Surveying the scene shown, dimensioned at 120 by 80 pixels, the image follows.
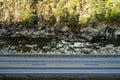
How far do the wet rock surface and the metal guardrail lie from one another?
720 cm

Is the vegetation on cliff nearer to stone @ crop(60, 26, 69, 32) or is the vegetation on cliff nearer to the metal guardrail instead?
stone @ crop(60, 26, 69, 32)

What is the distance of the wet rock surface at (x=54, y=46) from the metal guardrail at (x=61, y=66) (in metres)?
7.20

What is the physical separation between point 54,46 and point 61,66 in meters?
10.4

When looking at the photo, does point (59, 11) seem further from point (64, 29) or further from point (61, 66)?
point (61, 66)

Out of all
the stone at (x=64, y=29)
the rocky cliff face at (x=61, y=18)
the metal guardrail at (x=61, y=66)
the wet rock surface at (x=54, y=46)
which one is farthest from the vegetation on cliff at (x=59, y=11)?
the metal guardrail at (x=61, y=66)

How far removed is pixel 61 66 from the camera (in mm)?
21219

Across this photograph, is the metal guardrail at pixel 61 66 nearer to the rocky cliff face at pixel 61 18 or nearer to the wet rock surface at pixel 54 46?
the wet rock surface at pixel 54 46

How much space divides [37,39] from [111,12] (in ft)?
33.0

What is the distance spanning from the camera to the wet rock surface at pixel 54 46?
98.2 ft

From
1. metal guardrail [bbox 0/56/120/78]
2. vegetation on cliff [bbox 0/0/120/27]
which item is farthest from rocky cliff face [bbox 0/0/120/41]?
metal guardrail [bbox 0/56/120/78]

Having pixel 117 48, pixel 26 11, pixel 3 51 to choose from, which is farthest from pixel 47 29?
pixel 117 48

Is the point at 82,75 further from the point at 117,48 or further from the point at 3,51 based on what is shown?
the point at 3,51

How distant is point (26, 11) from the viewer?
117 ft

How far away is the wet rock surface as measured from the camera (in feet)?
98.2
